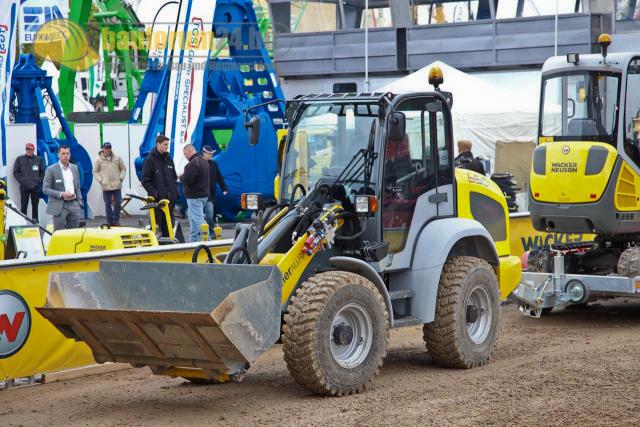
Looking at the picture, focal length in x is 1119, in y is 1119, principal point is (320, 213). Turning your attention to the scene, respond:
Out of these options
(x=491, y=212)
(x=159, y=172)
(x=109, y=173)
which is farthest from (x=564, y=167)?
(x=109, y=173)

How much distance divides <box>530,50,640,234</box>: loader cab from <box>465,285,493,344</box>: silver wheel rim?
2.49 m

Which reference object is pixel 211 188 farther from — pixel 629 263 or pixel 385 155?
pixel 385 155

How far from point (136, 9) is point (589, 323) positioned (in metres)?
25.5

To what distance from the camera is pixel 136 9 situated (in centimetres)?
3494

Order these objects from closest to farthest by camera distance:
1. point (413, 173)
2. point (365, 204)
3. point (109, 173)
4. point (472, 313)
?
point (365, 204) < point (413, 173) < point (472, 313) < point (109, 173)

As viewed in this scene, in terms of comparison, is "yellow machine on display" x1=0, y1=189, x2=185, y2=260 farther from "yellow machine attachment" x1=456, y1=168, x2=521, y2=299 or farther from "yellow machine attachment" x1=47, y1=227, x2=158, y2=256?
"yellow machine attachment" x1=456, y1=168, x2=521, y2=299

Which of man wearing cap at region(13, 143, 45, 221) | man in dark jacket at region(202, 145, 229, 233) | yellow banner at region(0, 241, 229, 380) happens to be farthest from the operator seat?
man wearing cap at region(13, 143, 45, 221)

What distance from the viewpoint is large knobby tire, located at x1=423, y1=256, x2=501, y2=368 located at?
9.27m

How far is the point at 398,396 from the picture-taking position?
831 centimetres

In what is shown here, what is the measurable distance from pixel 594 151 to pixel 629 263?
1.21 m

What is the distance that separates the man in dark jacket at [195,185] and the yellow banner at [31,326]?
7.80m

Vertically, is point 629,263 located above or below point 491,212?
below

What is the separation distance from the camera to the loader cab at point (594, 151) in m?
11.6

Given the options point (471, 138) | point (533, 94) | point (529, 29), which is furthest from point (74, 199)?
point (529, 29)
